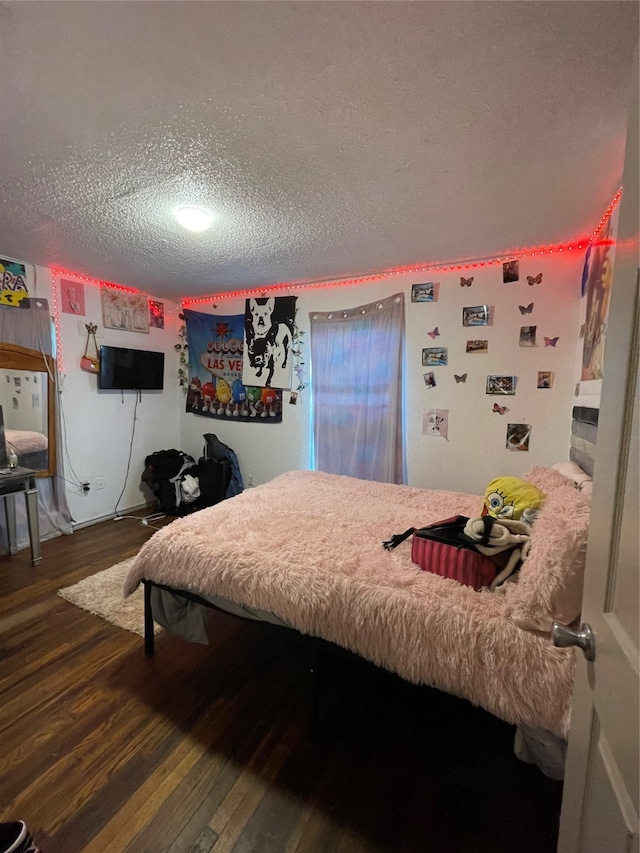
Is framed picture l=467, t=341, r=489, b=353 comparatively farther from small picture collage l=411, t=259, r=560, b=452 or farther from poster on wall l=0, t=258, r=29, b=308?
poster on wall l=0, t=258, r=29, b=308

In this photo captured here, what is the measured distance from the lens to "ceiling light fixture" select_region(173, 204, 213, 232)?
80.1 inches

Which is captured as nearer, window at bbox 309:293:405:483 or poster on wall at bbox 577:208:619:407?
poster on wall at bbox 577:208:619:407

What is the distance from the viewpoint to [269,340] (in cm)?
378

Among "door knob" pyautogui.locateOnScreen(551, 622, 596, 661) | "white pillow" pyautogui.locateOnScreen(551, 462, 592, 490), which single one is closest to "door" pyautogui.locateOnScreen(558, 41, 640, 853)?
"door knob" pyautogui.locateOnScreen(551, 622, 596, 661)

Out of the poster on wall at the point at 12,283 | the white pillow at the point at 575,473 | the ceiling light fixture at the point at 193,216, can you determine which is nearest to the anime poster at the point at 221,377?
the poster on wall at the point at 12,283

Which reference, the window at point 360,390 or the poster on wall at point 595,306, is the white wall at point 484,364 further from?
the poster on wall at point 595,306

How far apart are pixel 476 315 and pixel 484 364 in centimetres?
39

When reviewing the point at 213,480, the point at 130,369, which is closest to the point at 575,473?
the point at 213,480

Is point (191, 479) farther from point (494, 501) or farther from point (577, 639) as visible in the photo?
point (577, 639)

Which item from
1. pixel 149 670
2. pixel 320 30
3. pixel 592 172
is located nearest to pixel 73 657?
pixel 149 670

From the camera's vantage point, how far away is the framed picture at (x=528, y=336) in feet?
8.96

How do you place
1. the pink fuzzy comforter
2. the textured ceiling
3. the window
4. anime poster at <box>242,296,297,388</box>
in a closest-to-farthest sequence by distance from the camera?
the textured ceiling, the pink fuzzy comforter, the window, anime poster at <box>242,296,297,388</box>

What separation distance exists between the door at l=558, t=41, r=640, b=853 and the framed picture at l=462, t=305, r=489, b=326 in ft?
7.39

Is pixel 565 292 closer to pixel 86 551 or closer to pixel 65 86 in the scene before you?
pixel 65 86
